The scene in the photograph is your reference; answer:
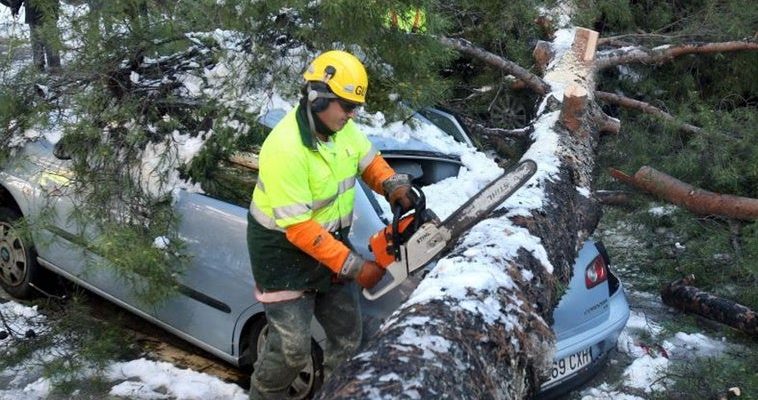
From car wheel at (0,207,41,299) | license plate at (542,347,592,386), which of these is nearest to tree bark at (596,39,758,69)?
license plate at (542,347,592,386)

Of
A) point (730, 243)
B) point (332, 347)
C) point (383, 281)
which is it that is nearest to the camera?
point (383, 281)

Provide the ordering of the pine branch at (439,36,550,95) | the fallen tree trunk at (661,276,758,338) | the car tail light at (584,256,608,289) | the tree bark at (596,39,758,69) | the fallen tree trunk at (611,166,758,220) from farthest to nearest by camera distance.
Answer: the tree bark at (596,39,758,69)
the pine branch at (439,36,550,95)
the fallen tree trunk at (611,166,758,220)
the fallen tree trunk at (661,276,758,338)
the car tail light at (584,256,608,289)

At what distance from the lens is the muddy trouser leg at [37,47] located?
4246 mm

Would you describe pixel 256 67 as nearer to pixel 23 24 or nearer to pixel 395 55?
pixel 395 55

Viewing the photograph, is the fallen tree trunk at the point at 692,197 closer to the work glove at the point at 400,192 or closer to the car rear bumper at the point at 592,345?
the car rear bumper at the point at 592,345

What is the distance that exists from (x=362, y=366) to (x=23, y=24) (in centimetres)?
343

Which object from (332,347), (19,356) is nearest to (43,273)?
(19,356)

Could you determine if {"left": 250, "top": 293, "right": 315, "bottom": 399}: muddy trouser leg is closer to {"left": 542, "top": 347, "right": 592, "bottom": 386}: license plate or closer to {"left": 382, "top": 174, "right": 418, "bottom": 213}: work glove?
{"left": 382, "top": 174, "right": 418, "bottom": 213}: work glove

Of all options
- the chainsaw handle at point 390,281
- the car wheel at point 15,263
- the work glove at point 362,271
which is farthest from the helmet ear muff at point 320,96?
the car wheel at point 15,263

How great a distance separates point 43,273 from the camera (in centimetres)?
493

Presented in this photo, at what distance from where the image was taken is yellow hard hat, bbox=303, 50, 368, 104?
2980 mm

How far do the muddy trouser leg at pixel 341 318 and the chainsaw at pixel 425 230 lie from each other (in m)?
0.33

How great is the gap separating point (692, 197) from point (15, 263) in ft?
16.2

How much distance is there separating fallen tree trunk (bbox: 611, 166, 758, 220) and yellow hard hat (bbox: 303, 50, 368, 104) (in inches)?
134
